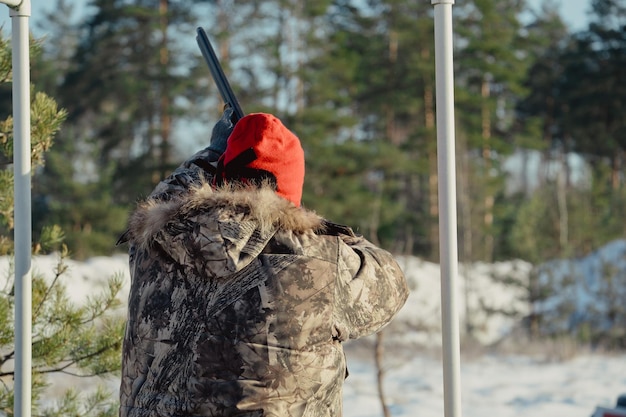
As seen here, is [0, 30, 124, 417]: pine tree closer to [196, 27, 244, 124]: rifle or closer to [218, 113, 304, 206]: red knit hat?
[196, 27, 244, 124]: rifle

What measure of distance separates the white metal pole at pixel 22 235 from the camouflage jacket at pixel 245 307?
0.51 metres

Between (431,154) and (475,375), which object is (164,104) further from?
(475,375)

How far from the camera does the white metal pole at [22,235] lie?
86.7 inches

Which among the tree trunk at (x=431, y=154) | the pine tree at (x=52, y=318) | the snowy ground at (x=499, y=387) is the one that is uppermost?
the tree trunk at (x=431, y=154)

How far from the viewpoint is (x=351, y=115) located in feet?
62.9

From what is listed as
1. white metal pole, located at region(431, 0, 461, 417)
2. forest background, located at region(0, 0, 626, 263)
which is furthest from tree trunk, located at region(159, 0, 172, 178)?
white metal pole, located at region(431, 0, 461, 417)

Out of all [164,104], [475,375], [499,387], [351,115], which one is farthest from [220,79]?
[351,115]

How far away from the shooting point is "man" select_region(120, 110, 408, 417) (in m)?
1.72

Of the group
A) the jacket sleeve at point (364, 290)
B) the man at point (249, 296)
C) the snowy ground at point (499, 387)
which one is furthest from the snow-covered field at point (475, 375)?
the jacket sleeve at point (364, 290)

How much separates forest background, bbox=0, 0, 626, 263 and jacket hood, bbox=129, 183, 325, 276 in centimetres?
1277

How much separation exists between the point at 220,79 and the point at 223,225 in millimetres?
902

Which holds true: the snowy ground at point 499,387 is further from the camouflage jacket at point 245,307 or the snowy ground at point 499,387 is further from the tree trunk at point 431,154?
the tree trunk at point 431,154

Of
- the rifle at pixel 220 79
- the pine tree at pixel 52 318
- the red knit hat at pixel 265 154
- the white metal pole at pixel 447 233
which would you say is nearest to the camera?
the red knit hat at pixel 265 154

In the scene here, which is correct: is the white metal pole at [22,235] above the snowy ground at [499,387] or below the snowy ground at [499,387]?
above
